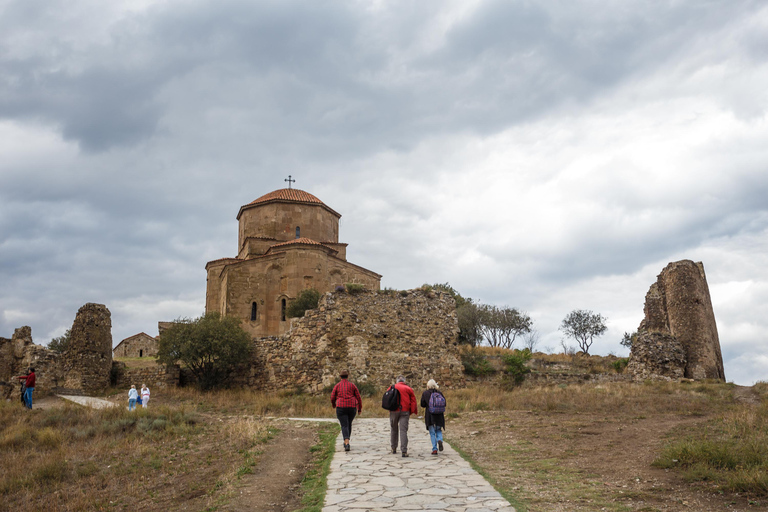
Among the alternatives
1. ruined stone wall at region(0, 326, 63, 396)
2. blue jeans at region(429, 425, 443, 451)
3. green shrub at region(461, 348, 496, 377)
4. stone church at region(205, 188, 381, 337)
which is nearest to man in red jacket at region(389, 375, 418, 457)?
blue jeans at region(429, 425, 443, 451)

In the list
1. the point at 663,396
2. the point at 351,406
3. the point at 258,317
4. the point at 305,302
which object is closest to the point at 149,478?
the point at 351,406

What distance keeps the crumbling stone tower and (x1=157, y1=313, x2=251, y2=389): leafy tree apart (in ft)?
8.20

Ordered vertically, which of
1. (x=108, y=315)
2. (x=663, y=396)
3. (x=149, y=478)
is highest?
(x=108, y=315)

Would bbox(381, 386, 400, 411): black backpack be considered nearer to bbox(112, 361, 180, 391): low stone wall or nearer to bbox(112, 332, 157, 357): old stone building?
bbox(112, 361, 180, 391): low stone wall

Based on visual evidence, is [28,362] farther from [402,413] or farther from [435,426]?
[435,426]

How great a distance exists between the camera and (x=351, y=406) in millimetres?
10789

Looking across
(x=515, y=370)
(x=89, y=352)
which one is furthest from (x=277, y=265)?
(x=515, y=370)

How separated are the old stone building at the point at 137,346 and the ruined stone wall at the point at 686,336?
121ft

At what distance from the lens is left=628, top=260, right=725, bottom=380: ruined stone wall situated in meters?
21.5

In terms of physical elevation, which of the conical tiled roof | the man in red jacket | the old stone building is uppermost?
the conical tiled roof

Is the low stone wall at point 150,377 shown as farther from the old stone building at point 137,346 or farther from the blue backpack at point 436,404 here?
the old stone building at point 137,346

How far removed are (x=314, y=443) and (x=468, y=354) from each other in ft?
41.1

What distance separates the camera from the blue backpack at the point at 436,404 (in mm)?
10164

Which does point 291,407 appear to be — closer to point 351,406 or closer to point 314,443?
point 314,443
